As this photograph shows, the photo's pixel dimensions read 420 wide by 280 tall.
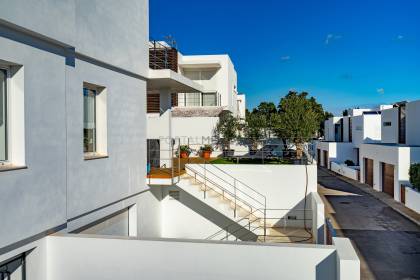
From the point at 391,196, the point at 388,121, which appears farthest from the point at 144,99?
the point at 388,121

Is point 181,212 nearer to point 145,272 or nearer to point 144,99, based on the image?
point 144,99

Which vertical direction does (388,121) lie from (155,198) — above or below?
above

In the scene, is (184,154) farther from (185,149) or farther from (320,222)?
(320,222)

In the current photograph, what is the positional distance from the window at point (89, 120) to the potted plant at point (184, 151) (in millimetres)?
10932

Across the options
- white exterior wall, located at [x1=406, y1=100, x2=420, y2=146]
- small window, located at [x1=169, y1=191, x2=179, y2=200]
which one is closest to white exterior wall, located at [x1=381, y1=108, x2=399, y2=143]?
white exterior wall, located at [x1=406, y1=100, x2=420, y2=146]

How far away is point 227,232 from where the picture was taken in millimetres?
14727

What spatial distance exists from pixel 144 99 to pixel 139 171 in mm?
2376

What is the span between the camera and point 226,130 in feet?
72.4

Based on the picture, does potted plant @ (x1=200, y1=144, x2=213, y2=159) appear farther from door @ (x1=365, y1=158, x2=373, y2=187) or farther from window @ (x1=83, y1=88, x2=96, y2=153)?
door @ (x1=365, y1=158, x2=373, y2=187)

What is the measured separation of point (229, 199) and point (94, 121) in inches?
288

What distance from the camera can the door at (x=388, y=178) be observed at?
24500 mm

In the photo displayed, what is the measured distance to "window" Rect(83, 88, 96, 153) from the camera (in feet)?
29.0

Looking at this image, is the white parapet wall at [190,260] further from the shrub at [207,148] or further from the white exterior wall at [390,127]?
the white exterior wall at [390,127]

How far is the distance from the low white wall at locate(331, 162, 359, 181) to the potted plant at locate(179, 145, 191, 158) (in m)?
18.9
